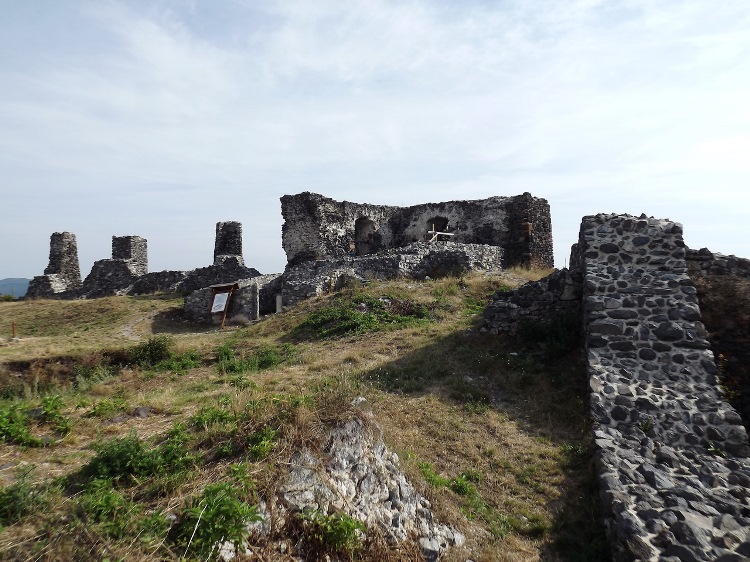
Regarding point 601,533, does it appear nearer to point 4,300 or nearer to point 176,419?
point 176,419

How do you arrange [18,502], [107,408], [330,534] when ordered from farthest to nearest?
[107,408] < [330,534] < [18,502]

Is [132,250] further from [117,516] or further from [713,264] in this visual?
[713,264]

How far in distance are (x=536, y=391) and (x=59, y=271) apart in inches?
1224

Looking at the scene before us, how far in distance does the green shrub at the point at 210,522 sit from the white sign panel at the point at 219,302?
16.7 m

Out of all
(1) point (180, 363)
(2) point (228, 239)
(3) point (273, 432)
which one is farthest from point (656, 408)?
(2) point (228, 239)

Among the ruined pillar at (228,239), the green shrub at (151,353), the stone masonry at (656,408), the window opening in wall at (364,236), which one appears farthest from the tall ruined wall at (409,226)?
the green shrub at (151,353)

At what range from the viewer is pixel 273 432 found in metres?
5.19

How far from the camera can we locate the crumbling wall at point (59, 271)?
94.2 ft

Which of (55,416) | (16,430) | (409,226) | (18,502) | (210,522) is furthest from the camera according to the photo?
(409,226)

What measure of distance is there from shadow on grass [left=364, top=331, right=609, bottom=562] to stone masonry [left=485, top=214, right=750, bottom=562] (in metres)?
0.36

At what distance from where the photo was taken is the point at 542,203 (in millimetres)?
23766

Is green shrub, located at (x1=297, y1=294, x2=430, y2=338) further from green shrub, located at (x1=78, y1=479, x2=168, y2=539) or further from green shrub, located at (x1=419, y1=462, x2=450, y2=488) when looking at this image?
green shrub, located at (x1=78, y1=479, x2=168, y2=539)

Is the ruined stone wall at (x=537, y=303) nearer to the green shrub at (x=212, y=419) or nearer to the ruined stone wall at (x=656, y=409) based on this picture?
the ruined stone wall at (x=656, y=409)

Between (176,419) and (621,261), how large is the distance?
27.6 feet
